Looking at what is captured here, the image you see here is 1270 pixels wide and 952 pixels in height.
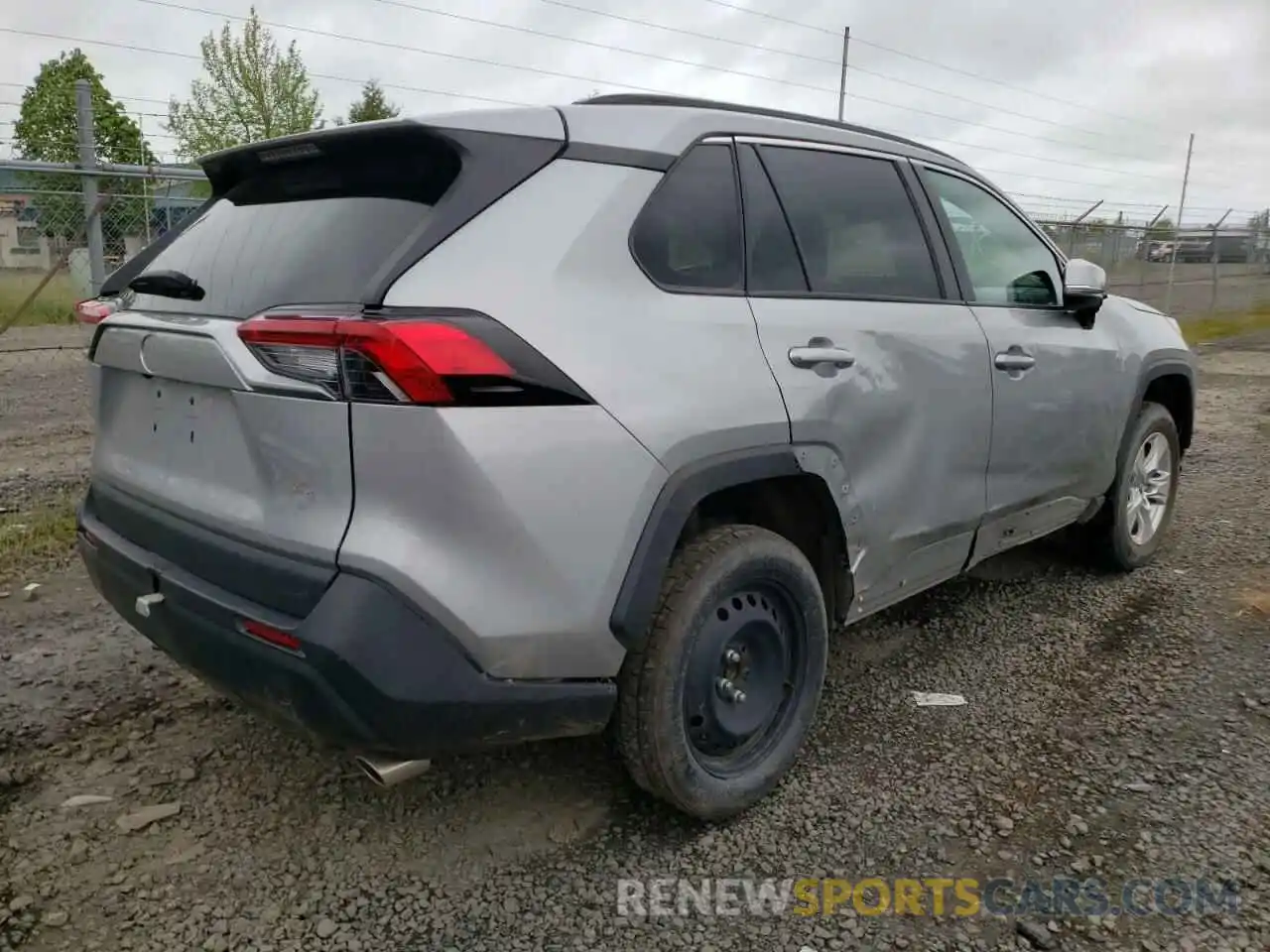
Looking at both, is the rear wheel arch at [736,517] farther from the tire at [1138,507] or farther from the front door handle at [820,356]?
the tire at [1138,507]

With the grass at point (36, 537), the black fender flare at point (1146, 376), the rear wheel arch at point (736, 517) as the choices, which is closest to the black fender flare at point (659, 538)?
the rear wheel arch at point (736, 517)

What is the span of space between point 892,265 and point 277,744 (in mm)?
2481

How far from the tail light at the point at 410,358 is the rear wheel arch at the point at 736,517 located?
43cm

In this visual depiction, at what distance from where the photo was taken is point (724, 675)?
2537 mm

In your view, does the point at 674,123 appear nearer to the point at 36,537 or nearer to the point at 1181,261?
the point at 36,537

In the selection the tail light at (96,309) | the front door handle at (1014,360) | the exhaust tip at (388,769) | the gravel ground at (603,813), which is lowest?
the gravel ground at (603,813)

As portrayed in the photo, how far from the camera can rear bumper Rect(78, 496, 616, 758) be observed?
6.17 ft

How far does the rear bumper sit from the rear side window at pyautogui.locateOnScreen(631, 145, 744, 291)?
3.31 ft

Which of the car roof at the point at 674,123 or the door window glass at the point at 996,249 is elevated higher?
the car roof at the point at 674,123

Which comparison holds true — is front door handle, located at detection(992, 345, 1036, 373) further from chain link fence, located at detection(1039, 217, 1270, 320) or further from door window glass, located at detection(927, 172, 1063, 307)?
chain link fence, located at detection(1039, 217, 1270, 320)

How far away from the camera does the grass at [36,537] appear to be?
426cm

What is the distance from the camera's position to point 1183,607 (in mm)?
4145

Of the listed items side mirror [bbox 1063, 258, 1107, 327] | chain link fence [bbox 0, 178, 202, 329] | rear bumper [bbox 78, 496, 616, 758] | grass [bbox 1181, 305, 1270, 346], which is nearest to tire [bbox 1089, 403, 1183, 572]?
side mirror [bbox 1063, 258, 1107, 327]

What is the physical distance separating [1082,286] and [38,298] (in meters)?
8.86
